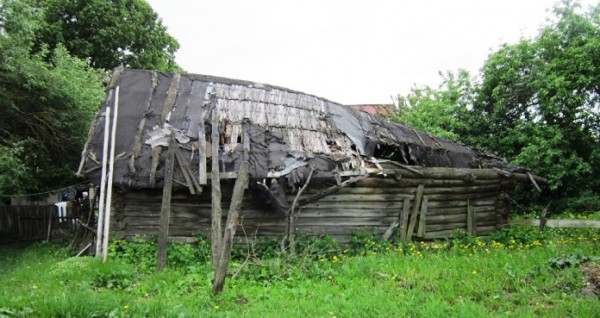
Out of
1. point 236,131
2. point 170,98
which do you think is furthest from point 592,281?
point 170,98

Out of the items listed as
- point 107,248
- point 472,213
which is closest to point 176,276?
point 107,248

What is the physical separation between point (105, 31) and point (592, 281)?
19.8 metres

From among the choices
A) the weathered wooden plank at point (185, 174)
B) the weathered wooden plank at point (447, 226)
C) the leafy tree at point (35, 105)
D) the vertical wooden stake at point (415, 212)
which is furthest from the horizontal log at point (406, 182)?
the leafy tree at point (35, 105)

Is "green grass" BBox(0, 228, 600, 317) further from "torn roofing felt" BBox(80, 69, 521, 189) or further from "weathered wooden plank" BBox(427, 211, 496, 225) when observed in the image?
"weathered wooden plank" BBox(427, 211, 496, 225)

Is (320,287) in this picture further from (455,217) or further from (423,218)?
(455,217)

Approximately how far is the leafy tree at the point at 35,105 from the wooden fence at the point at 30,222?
3.85ft

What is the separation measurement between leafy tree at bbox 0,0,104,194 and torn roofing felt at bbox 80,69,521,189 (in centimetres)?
235

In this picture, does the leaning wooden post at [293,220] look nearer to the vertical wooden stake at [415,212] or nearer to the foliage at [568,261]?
the vertical wooden stake at [415,212]

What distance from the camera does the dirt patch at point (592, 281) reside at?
5465 mm

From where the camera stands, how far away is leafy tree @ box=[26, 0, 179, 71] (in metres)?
18.6

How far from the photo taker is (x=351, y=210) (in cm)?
997

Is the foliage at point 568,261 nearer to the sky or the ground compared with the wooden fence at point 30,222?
nearer to the sky

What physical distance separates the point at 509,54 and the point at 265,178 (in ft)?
45.6

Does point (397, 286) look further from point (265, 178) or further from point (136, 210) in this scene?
point (136, 210)
